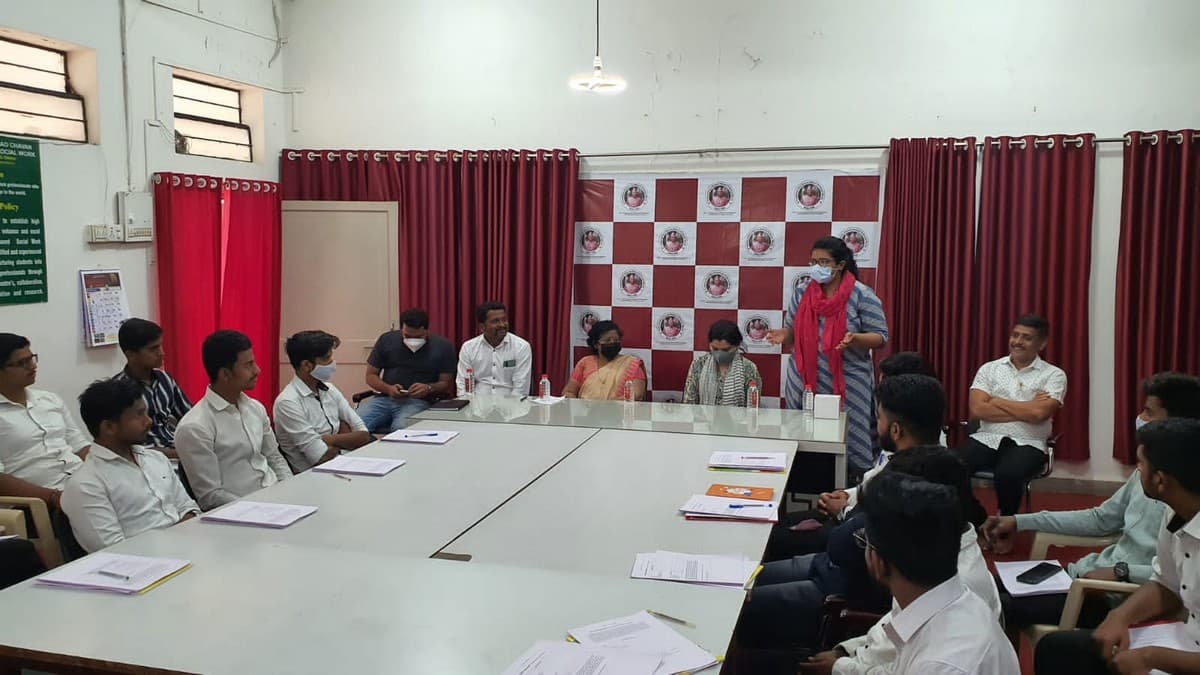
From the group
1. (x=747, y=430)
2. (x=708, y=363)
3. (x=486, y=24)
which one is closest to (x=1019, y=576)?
(x=747, y=430)

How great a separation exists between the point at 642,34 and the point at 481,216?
1.52 meters

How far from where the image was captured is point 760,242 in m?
5.36

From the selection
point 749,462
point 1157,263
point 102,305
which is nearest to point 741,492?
point 749,462

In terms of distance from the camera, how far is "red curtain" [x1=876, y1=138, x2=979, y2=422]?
4910 millimetres

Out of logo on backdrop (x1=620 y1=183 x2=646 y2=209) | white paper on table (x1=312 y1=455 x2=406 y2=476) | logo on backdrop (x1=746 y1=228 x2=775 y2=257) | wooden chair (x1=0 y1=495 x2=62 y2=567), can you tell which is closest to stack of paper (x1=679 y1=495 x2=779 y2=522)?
white paper on table (x1=312 y1=455 x2=406 y2=476)

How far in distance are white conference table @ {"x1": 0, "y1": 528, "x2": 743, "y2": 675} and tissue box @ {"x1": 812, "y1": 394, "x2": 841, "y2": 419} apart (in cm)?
220

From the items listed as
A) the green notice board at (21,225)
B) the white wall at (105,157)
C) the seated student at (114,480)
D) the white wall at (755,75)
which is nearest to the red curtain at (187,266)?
the white wall at (105,157)

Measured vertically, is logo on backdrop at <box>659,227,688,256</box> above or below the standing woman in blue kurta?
above

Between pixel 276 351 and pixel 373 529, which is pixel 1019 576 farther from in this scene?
pixel 276 351

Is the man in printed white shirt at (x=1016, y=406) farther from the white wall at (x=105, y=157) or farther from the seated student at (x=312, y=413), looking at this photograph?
the white wall at (x=105, y=157)

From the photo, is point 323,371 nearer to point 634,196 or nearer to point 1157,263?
point 634,196

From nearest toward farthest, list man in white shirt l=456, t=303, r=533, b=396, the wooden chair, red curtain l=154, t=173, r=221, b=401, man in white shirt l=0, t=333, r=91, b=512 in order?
the wooden chair → man in white shirt l=0, t=333, r=91, b=512 → red curtain l=154, t=173, r=221, b=401 → man in white shirt l=456, t=303, r=533, b=396

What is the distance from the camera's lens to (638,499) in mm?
2766

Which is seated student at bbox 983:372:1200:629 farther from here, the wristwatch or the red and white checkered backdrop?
the red and white checkered backdrop
